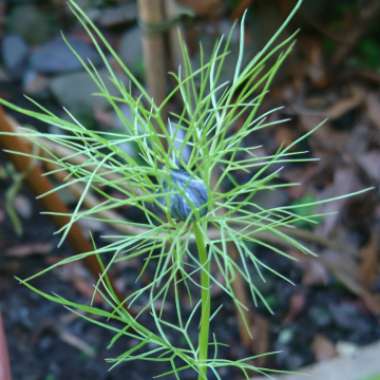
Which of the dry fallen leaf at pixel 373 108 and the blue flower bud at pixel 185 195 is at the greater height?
the blue flower bud at pixel 185 195

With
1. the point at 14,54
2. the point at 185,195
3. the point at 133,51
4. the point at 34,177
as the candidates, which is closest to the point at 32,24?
the point at 14,54

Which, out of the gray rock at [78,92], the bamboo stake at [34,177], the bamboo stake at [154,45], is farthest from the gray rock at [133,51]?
the bamboo stake at [34,177]

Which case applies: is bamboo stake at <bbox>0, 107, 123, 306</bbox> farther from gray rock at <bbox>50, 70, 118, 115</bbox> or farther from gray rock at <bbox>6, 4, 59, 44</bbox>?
gray rock at <bbox>6, 4, 59, 44</bbox>

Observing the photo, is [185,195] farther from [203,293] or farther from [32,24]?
[32,24]

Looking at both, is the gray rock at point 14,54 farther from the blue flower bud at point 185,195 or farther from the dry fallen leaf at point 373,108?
the blue flower bud at point 185,195

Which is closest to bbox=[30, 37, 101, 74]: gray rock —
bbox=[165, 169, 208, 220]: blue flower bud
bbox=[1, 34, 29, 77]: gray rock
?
bbox=[1, 34, 29, 77]: gray rock

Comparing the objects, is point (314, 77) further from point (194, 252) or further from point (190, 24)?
point (194, 252)
